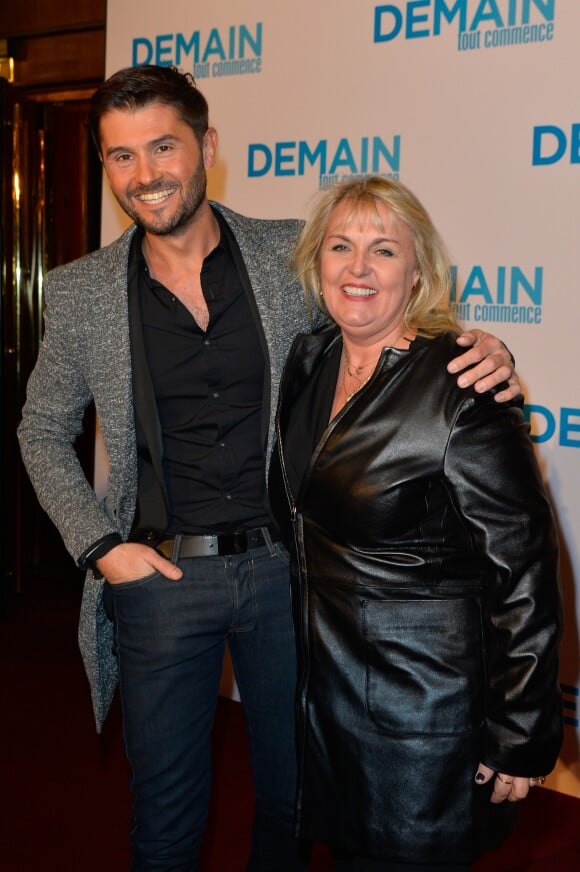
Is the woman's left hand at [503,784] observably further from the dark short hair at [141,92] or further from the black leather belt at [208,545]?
the dark short hair at [141,92]

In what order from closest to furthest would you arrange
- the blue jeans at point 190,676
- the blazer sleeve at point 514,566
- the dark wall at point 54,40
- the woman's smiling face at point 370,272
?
the blazer sleeve at point 514,566 → the woman's smiling face at point 370,272 → the blue jeans at point 190,676 → the dark wall at point 54,40

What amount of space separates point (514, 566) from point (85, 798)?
2.07 meters

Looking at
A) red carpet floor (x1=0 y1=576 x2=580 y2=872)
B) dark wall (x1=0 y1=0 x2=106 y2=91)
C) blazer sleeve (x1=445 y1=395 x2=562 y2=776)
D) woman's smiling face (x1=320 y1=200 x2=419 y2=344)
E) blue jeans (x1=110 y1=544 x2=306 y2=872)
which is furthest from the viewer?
dark wall (x1=0 y1=0 x2=106 y2=91)

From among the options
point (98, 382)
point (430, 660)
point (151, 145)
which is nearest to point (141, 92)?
point (151, 145)

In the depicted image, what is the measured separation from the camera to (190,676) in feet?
6.59

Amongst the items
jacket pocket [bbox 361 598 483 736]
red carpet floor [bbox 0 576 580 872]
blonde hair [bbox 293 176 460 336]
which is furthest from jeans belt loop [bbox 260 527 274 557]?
red carpet floor [bbox 0 576 580 872]

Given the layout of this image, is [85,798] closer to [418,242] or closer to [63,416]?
[63,416]

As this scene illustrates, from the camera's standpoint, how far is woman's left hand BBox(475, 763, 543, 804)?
1.60 metres

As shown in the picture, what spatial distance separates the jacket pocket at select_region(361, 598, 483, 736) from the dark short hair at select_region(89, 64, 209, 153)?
1.17 meters

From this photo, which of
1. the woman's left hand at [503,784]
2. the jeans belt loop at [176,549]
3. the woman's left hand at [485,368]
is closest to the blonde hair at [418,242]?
the woman's left hand at [485,368]

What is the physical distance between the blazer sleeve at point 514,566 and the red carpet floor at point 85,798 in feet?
4.43

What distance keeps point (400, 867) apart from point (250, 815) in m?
1.39

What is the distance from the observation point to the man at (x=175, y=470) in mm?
1991

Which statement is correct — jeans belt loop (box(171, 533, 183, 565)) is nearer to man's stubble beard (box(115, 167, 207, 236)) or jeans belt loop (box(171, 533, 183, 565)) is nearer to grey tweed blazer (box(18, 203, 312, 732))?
grey tweed blazer (box(18, 203, 312, 732))
